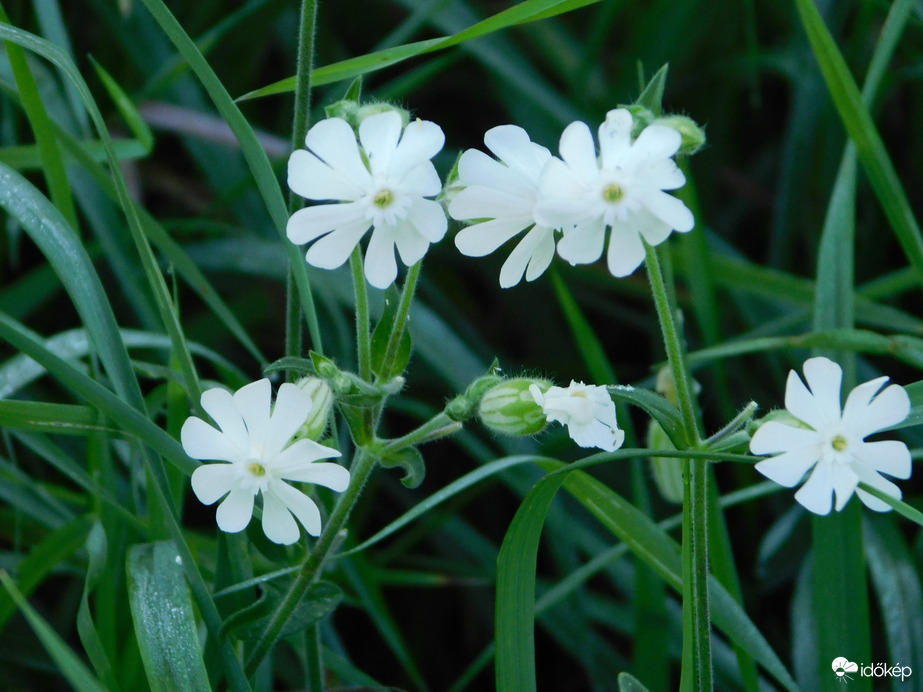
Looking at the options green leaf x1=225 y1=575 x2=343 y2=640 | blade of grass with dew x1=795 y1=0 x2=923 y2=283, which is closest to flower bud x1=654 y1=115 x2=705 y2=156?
blade of grass with dew x1=795 y1=0 x2=923 y2=283

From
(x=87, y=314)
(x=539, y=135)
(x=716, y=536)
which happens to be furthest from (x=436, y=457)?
(x=87, y=314)

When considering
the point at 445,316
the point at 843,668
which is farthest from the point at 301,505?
the point at 445,316

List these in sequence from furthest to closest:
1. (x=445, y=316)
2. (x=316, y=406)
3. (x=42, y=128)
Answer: (x=445, y=316) → (x=42, y=128) → (x=316, y=406)

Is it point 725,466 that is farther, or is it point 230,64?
point 230,64

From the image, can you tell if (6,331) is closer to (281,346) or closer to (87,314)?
(87,314)

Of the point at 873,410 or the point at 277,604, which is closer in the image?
the point at 873,410

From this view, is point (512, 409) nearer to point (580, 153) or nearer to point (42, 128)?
point (580, 153)

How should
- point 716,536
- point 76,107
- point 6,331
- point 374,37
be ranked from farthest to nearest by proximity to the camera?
point 374,37 → point 76,107 → point 716,536 → point 6,331
